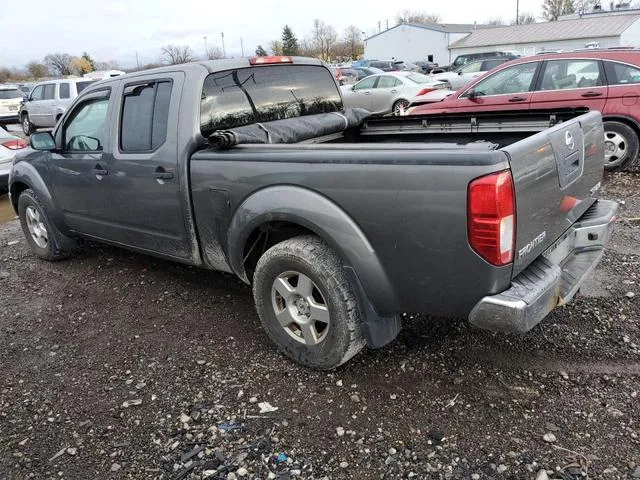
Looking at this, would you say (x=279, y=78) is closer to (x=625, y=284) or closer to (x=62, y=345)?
(x=62, y=345)

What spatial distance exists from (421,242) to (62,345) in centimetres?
282

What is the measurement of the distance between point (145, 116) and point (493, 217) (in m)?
2.73

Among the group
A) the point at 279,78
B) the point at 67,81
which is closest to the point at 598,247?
the point at 279,78

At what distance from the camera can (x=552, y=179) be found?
2668mm

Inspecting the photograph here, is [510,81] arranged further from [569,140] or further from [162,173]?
[162,173]

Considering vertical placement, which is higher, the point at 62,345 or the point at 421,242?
the point at 421,242

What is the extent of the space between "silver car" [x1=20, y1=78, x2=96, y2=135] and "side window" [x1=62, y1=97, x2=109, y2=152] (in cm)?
1459

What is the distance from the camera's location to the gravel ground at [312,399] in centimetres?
252

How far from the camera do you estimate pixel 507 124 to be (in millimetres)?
3779

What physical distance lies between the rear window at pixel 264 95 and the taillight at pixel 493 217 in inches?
81.5

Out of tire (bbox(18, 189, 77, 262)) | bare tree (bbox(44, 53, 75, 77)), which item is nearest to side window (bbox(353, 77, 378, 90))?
tire (bbox(18, 189, 77, 262))

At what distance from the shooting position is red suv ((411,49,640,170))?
284 inches

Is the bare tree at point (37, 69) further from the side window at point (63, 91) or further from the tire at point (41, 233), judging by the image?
the tire at point (41, 233)

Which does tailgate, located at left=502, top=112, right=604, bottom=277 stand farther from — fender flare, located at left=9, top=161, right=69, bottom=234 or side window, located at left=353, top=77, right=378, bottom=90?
side window, located at left=353, top=77, right=378, bottom=90
